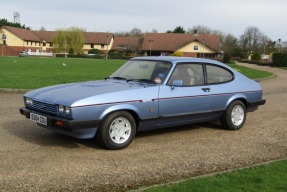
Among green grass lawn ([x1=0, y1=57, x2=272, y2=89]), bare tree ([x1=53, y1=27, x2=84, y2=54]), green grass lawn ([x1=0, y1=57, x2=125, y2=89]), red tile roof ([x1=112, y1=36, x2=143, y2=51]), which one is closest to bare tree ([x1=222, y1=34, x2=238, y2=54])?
red tile roof ([x1=112, y1=36, x2=143, y2=51])

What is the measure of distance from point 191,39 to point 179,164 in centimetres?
8308

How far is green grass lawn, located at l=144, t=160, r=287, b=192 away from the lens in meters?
4.48

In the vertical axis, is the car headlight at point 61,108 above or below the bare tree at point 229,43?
below

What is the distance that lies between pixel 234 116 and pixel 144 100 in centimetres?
253

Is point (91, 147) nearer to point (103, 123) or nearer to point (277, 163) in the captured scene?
point (103, 123)

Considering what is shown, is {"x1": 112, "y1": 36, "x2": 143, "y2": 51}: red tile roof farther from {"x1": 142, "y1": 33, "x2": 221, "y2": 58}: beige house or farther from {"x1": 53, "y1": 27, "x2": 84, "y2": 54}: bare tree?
{"x1": 53, "y1": 27, "x2": 84, "y2": 54}: bare tree

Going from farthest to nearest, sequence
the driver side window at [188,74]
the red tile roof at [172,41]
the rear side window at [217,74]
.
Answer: the red tile roof at [172,41], the rear side window at [217,74], the driver side window at [188,74]

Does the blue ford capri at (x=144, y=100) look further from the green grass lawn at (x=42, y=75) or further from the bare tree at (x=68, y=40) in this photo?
the bare tree at (x=68, y=40)

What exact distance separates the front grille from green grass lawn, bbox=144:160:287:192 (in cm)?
235

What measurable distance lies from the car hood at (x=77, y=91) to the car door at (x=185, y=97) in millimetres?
515

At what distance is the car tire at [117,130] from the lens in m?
6.05

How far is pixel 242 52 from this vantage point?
93000 millimetres

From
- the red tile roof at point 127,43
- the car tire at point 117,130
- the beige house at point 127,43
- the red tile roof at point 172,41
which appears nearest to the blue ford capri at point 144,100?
the car tire at point 117,130

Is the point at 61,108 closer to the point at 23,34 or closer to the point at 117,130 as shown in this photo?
the point at 117,130
